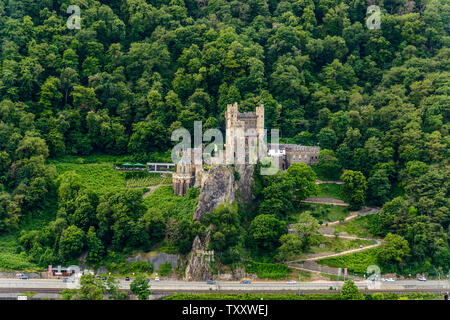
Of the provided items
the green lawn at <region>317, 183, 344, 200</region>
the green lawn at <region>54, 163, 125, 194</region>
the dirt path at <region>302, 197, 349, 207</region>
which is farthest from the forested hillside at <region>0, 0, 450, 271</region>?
the green lawn at <region>54, 163, 125, 194</region>

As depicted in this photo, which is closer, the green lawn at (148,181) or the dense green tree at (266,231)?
the dense green tree at (266,231)

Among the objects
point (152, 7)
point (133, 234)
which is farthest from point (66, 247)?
point (152, 7)

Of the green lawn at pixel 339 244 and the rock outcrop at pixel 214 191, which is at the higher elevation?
the rock outcrop at pixel 214 191

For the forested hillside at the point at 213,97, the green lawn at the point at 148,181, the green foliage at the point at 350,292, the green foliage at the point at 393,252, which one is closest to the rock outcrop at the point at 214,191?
the forested hillside at the point at 213,97

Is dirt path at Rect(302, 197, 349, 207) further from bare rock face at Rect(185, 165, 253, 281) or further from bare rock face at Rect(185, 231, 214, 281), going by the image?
bare rock face at Rect(185, 231, 214, 281)

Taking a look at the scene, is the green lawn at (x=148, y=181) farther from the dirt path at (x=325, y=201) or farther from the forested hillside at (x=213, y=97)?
the dirt path at (x=325, y=201)

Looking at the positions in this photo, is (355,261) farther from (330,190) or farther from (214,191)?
(214,191)
